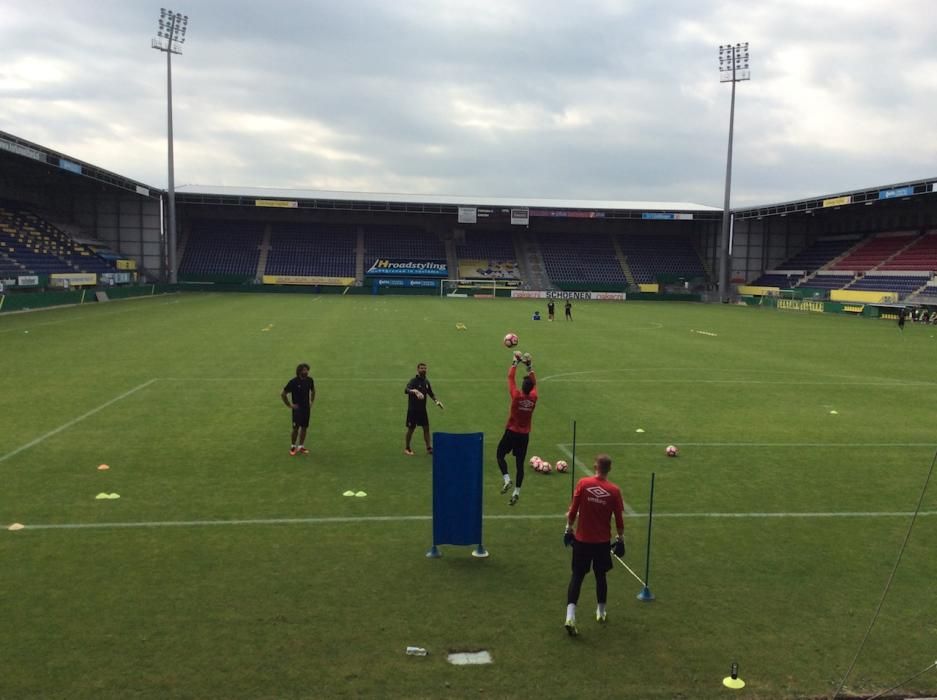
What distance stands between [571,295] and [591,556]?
7670 cm

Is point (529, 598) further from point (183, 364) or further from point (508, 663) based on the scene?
point (183, 364)

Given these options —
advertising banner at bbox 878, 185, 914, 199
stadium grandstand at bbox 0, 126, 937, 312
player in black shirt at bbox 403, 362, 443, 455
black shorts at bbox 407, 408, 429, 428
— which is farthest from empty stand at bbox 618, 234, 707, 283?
black shorts at bbox 407, 408, 429, 428

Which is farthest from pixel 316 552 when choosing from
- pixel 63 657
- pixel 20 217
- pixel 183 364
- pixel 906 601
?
pixel 20 217

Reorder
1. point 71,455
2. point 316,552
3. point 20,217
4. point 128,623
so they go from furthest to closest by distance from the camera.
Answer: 1. point 20,217
2. point 71,455
3. point 316,552
4. point 128,623

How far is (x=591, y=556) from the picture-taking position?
6.99 metres

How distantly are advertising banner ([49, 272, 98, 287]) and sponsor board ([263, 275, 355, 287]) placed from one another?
935 inches

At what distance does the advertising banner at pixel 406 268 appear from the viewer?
85.8m

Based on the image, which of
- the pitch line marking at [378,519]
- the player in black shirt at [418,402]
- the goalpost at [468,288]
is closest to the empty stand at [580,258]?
the goalpost at [468,288]

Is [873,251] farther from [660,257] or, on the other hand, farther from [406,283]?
[406,283]

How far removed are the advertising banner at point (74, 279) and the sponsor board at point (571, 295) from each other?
43063 mm

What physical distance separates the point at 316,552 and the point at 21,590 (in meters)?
3.04

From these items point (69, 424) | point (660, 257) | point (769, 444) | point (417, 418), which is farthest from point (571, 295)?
point (417, 418)

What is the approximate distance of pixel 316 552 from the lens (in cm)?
863

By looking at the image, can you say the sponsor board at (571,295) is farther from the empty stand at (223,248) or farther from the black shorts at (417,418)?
the black shorts at (417,418)
